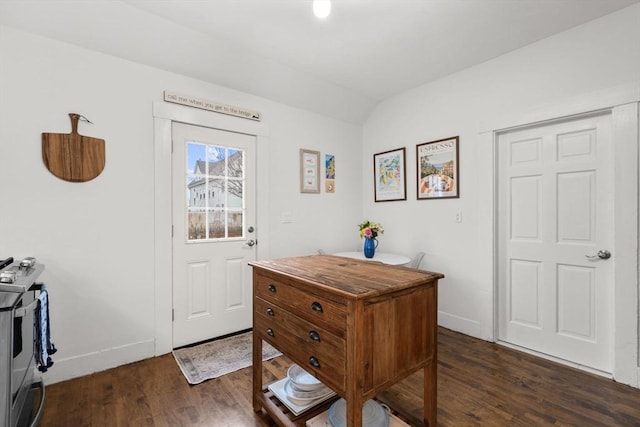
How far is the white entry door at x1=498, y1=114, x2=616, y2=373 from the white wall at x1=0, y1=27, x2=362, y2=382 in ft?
9.62

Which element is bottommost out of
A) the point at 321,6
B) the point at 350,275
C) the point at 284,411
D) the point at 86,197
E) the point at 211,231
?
the point at 284,411

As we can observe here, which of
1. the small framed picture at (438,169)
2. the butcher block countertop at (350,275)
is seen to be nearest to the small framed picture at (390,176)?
the small framed picture at (438,169)

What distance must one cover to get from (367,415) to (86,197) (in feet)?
7.87

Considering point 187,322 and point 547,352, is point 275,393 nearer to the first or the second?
point 187,322

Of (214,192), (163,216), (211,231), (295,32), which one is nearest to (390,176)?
(295,32)

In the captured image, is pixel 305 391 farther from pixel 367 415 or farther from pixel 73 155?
pixel 73 155

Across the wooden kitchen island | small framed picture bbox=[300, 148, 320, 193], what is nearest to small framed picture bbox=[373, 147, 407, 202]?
small framed picture bbox=[300, 148, 320, 193]

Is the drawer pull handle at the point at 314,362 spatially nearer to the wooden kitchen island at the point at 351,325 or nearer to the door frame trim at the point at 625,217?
the wooden kitchen island at the point at 351,325

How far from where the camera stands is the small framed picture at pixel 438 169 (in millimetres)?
2994

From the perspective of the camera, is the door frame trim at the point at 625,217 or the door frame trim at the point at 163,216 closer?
the door frame trim at the point at 625,217

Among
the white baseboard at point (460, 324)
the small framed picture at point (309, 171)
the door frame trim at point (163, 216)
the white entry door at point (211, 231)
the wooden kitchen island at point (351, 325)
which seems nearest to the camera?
the wooden kitchen island at point (351, 325)

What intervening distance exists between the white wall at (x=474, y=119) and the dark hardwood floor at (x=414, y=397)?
72 cm

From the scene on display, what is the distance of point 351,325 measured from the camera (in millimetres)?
1189

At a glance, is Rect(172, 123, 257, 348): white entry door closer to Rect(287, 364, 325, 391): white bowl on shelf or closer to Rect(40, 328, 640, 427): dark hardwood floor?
Rect(40, 328, 640, 427): dark hardwood floor
